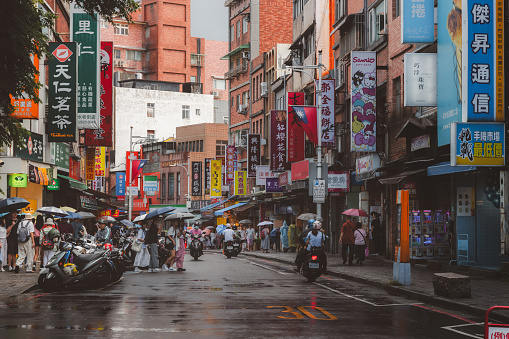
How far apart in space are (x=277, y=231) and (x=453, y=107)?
3150 cm

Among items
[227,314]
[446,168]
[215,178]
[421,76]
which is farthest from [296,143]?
[227,314]

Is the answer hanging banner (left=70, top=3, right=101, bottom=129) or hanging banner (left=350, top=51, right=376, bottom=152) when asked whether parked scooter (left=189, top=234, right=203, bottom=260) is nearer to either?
hanging banner (left=70, top=3, right=101, bottom=129)

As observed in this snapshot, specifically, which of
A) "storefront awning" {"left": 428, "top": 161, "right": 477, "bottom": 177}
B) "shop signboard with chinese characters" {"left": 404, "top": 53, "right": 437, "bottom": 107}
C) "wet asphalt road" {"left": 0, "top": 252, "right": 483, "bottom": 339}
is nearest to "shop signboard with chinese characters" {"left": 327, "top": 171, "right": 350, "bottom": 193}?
"shop signboard with chinese characters" {"left": 404, "top": 53, "right": 437, "bottom": 107}

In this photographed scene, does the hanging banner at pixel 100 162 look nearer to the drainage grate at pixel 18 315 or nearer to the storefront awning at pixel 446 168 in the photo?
the storefront awning at pixel 446 168

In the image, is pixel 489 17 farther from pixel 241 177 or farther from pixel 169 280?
pixel 241 177

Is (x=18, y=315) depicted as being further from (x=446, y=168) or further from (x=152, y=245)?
(x=446, y=168)

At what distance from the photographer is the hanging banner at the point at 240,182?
7375 cm

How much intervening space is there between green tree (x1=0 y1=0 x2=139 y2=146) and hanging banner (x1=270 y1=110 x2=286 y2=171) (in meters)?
35.0

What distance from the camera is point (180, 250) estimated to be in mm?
28266

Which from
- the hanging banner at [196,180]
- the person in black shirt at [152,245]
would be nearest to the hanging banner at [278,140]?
the person in black shirt at [152,245]

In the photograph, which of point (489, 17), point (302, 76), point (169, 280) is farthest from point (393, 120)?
point (302, 76)

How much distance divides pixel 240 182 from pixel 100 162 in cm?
1391

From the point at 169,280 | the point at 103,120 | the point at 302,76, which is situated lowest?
the point at 169,280

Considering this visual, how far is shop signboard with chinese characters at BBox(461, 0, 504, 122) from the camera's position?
2070 centimetres
